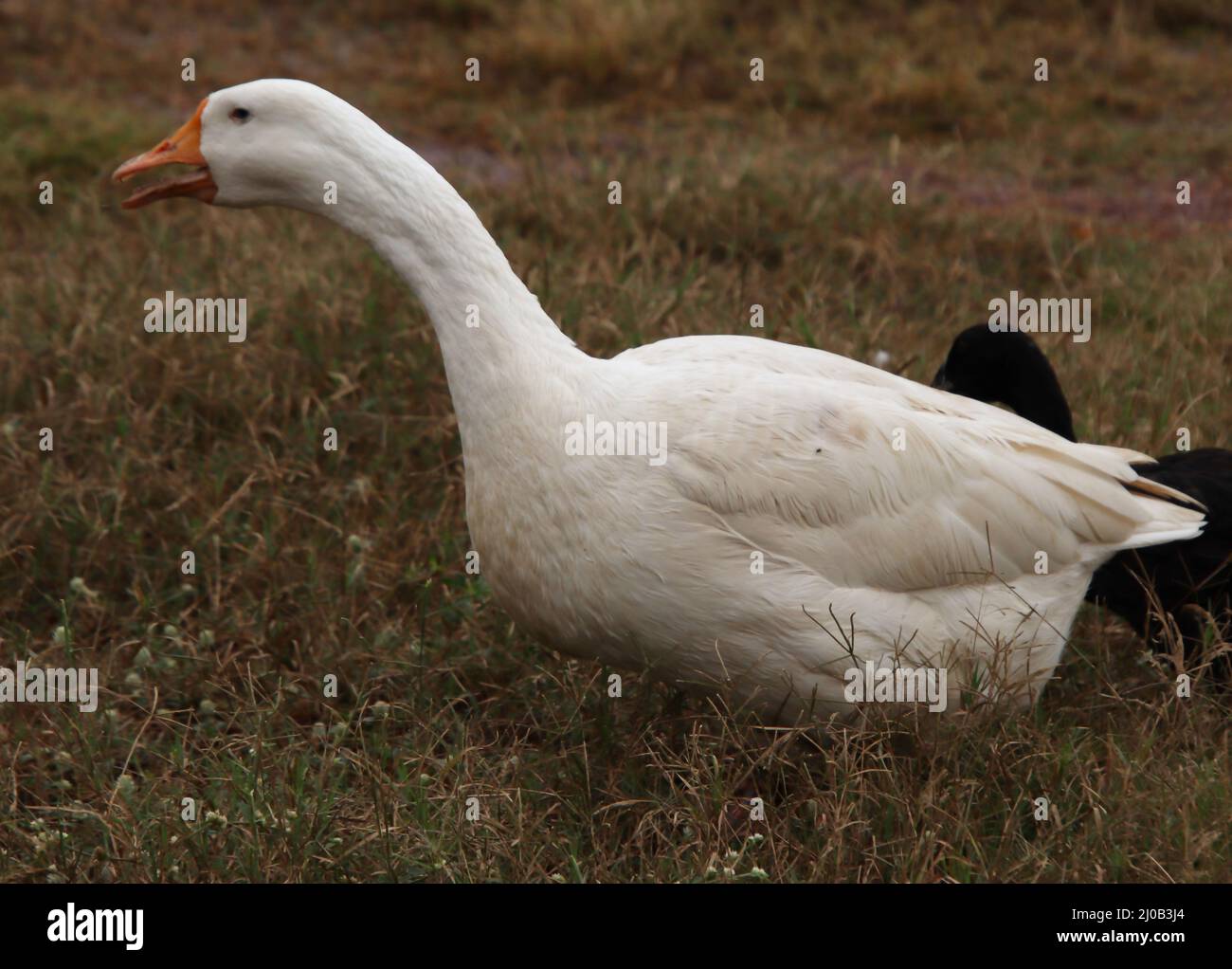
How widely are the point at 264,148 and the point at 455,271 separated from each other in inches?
21.9

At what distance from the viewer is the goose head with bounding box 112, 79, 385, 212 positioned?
375 centimetres

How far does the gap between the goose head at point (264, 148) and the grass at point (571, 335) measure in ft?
4.20

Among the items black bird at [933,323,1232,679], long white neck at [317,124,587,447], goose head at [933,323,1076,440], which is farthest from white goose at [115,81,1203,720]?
goose head at [933,323,1076,440]

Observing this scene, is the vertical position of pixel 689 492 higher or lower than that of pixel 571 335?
lower

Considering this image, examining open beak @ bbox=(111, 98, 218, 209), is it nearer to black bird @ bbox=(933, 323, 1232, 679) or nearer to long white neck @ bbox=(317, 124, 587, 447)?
long white neck @ bbox=(317, 124, 587, 447)

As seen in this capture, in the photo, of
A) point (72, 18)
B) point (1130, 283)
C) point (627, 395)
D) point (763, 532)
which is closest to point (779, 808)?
point (763, 532)

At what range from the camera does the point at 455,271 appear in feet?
12.2

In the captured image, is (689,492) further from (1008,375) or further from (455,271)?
(1008,375)

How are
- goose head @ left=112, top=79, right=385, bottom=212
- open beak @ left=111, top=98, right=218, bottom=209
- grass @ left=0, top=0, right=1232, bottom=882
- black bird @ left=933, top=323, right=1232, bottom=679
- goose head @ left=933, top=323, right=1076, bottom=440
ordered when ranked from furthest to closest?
goose head @ left=933, top=323, right=1076, bottom=440
black bird @ left=933, top=323, right=1232, bottom=679
open beak @ left=111, top=98, right=218, bottom=209
goose head @ left=112, top=79, right=385, bottom=212
grass @ left=0, top=0, right=1232, bottom=882

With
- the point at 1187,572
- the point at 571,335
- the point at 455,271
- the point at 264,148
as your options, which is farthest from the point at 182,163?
the point at 1187,572

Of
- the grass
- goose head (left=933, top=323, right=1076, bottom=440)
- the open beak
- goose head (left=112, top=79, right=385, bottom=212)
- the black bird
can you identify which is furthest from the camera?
goose head (left=933, top=323, right=1076, bottom=440)

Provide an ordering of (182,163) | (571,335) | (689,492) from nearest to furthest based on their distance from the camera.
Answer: (689,492) → (182,163) → (571,335)

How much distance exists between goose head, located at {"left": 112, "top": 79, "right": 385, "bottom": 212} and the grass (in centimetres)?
128

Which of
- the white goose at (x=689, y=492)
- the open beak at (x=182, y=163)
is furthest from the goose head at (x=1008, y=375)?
the open beak at (x=182, y=163)
